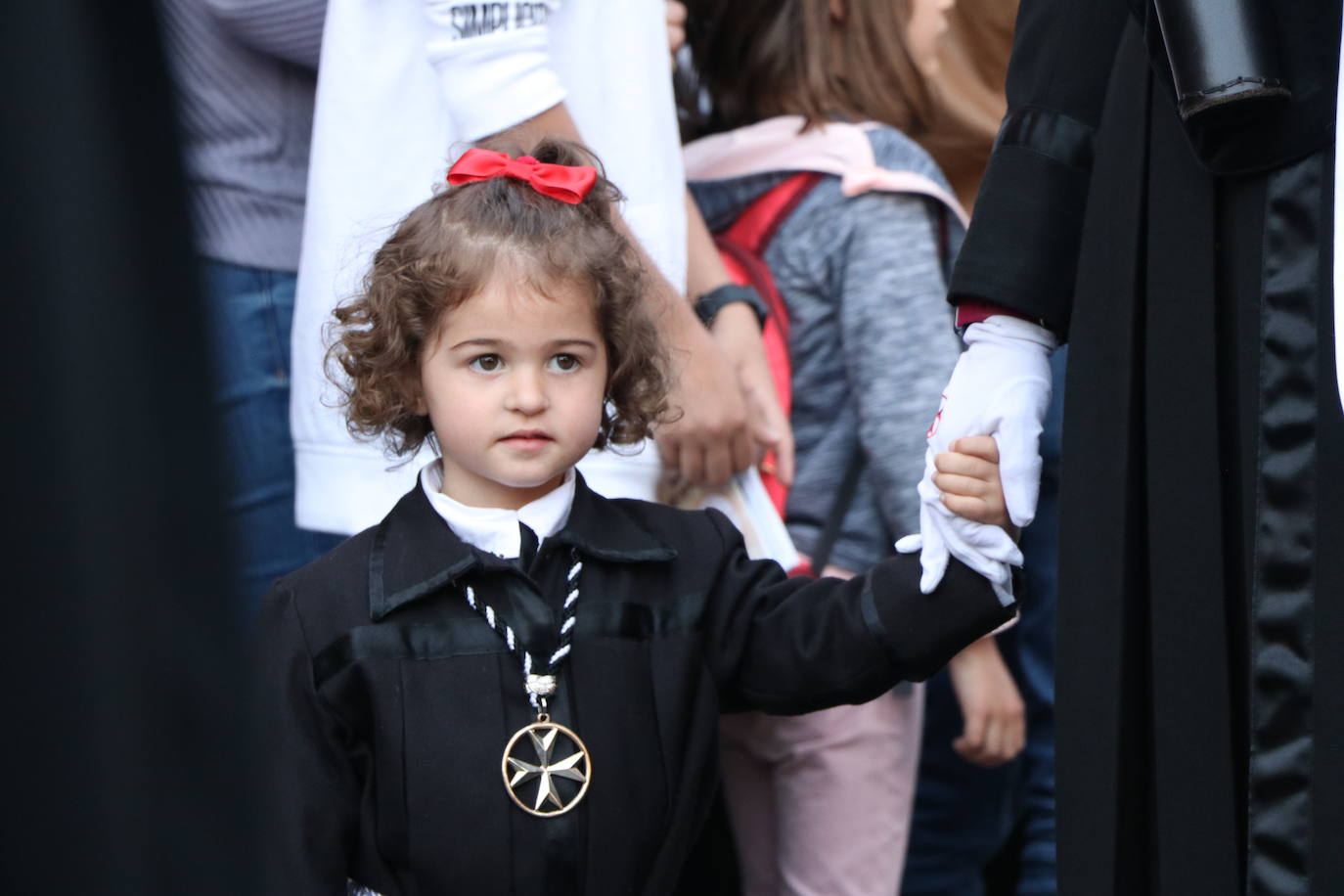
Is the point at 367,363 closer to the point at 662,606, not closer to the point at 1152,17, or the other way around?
the point at 662,606

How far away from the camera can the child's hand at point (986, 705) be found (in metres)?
2.57

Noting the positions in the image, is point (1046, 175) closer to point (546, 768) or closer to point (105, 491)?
point (546, 768)

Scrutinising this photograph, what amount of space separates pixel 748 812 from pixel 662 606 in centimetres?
73

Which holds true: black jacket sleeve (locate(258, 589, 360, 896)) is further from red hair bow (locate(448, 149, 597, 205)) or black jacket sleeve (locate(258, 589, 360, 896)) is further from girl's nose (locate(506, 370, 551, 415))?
red hair bow (locate(448, 149, 597, 205))

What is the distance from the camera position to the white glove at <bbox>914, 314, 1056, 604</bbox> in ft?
5.80

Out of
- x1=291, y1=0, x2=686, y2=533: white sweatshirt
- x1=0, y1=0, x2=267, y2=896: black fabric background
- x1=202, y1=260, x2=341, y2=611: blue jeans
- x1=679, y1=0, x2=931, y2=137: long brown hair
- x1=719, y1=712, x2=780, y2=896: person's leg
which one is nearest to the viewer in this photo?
x1=0, y1=0, x2=267, y2=896: black fabric background

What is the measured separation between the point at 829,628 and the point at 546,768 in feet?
1.12

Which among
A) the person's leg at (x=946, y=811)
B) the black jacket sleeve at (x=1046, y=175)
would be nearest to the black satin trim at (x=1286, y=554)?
the black jacket sleeve at (x=1046, y=175)

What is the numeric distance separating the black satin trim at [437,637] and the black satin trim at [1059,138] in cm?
66

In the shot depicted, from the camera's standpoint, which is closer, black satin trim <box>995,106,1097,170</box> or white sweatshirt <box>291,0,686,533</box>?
black satin trim <box>995,106,1097,170</box>

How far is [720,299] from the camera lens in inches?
92.9

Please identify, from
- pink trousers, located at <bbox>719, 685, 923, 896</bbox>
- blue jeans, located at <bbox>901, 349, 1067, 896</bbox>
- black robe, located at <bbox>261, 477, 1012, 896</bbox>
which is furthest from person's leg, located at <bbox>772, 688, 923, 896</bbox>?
black robe, located at <bbox>261, 477, 1012, 896</bbox>

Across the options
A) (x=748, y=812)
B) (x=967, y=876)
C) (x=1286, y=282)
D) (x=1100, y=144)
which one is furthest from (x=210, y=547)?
(x=967, y=876)

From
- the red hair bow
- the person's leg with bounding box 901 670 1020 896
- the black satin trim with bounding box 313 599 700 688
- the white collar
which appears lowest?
the person's leg with bounding box 901 670 1020 896
